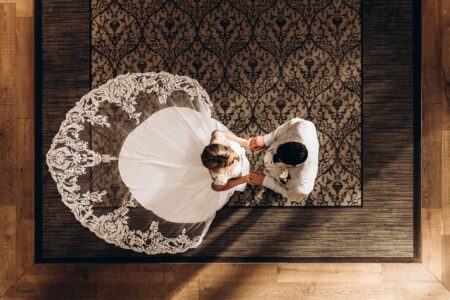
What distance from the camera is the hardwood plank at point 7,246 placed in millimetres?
2617

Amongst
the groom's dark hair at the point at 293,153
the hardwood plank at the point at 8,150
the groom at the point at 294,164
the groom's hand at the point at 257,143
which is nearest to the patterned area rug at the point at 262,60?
the groom's hand at the point at 257,143

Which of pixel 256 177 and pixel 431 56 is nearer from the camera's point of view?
pixel 256 177

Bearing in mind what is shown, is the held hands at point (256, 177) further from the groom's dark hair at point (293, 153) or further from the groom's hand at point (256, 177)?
the groom's dark hair at point (293, 153)

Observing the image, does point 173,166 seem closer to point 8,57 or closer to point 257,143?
point 257,143

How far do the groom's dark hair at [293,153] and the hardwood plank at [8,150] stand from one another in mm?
1842

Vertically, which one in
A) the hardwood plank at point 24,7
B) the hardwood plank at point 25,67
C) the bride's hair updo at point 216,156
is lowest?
the bride's hair updo at point 216,156

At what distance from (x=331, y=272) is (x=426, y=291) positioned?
2.03 ft

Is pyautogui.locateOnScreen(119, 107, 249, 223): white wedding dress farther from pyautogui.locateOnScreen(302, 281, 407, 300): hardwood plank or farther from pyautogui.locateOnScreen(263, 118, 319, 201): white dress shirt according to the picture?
pyautogui.locateOnScreen(302, 281, 407, 300): hardwood plank

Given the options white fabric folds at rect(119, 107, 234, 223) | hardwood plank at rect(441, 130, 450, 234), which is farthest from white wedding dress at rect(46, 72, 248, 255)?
hardwood plank at rect(441, 130, 450, 234)

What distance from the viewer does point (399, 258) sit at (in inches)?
101

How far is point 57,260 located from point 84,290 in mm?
263

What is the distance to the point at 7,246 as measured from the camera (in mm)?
2619

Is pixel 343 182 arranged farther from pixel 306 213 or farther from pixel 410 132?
pixel 410 132

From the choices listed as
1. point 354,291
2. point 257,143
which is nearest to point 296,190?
point 257,143
